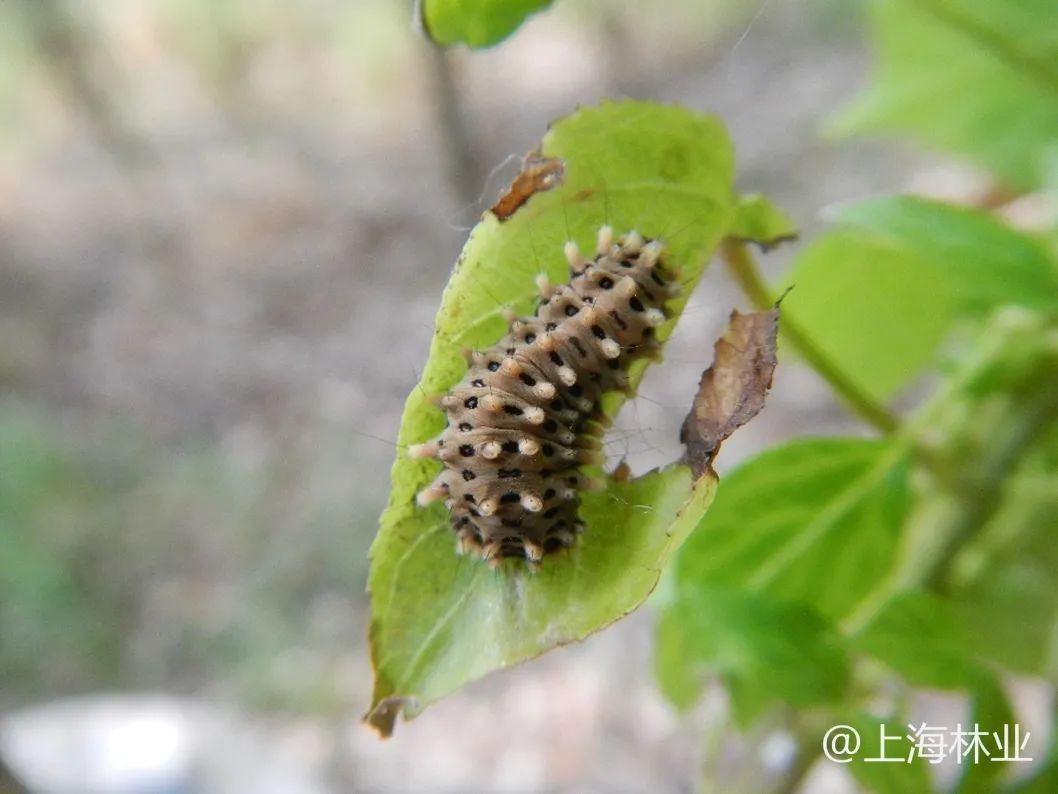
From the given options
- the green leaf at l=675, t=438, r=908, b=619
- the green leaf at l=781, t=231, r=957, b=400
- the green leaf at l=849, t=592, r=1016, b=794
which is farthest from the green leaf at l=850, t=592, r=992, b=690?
the green leaf at l=781, t=231, r=957, b=400

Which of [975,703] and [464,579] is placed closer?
[464,579]

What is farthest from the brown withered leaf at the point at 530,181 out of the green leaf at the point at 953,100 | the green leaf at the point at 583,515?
the green leaf at the point at 953,100

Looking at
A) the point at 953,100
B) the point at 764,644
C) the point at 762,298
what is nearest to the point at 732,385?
the point at 762,298

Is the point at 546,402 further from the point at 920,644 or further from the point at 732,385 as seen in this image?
the point at 920,644

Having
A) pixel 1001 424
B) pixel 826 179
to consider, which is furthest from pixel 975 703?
pixel 826 179

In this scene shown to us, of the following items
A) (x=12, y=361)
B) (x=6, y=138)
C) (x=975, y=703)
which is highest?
(x=6, y=138)

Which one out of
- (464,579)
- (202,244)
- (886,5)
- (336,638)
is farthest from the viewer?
(202,244)

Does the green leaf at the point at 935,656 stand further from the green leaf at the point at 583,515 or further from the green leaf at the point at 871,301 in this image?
the green leaf at the point at 871,301

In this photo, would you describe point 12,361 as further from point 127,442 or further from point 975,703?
point 975,703
